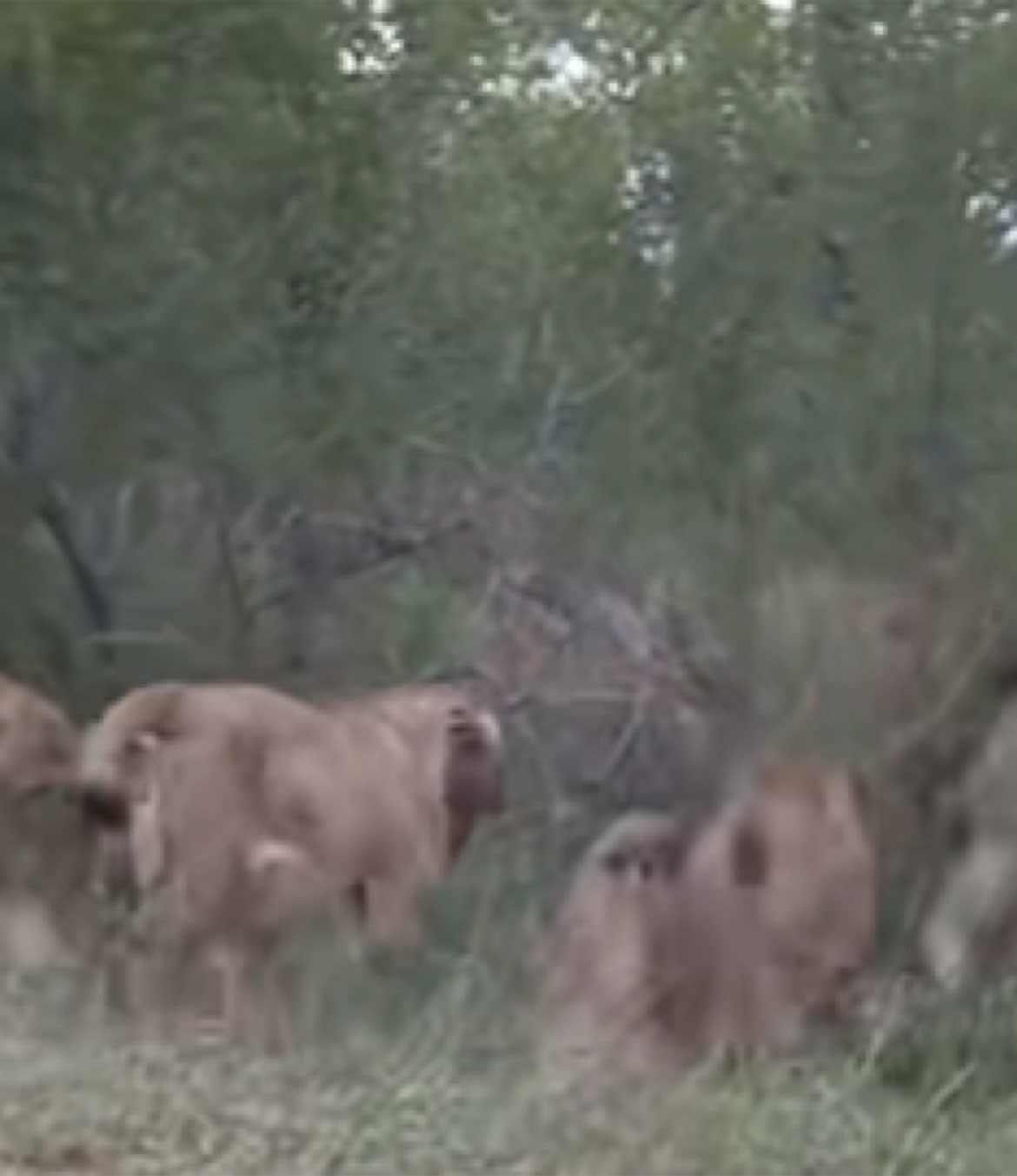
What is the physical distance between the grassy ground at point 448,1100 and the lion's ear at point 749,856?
0.51m

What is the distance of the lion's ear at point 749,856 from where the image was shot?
972 centimetres

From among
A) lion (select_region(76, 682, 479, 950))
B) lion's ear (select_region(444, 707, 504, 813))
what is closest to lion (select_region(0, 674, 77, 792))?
lion (select_region(76, 682, 479, 950))

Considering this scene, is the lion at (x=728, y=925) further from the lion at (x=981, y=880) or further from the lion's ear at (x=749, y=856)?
the lion at (x=981, y=880)

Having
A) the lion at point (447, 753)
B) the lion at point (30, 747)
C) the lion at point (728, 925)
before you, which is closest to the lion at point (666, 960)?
the lion at point (728, 925)

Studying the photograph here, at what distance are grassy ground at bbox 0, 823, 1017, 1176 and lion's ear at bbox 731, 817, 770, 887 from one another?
51cm

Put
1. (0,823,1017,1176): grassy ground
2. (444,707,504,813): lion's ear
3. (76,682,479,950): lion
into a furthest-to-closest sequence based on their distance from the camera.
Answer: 1. (444,707,504,813): lion's ear
2. (76,682,479,950): lion
3. (0,823,1017,1176): grassy ground

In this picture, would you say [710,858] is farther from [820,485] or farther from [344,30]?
[344,30]

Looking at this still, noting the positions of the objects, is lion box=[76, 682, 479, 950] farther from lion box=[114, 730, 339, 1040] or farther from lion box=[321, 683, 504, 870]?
lion box=[321, 683, 504, 870]

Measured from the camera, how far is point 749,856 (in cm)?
977

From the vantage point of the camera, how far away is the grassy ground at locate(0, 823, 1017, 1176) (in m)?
6.78

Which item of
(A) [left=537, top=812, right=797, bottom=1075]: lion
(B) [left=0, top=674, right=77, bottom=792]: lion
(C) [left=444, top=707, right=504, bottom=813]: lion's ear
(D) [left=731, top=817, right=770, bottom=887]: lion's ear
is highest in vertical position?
(B) [left=0, top=674, right=77, bottom=792]: lion

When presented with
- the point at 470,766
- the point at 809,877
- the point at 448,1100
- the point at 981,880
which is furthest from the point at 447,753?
the point at 448,1100

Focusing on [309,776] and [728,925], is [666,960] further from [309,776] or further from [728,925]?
[309,776]

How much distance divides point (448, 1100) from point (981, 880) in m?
3.04
